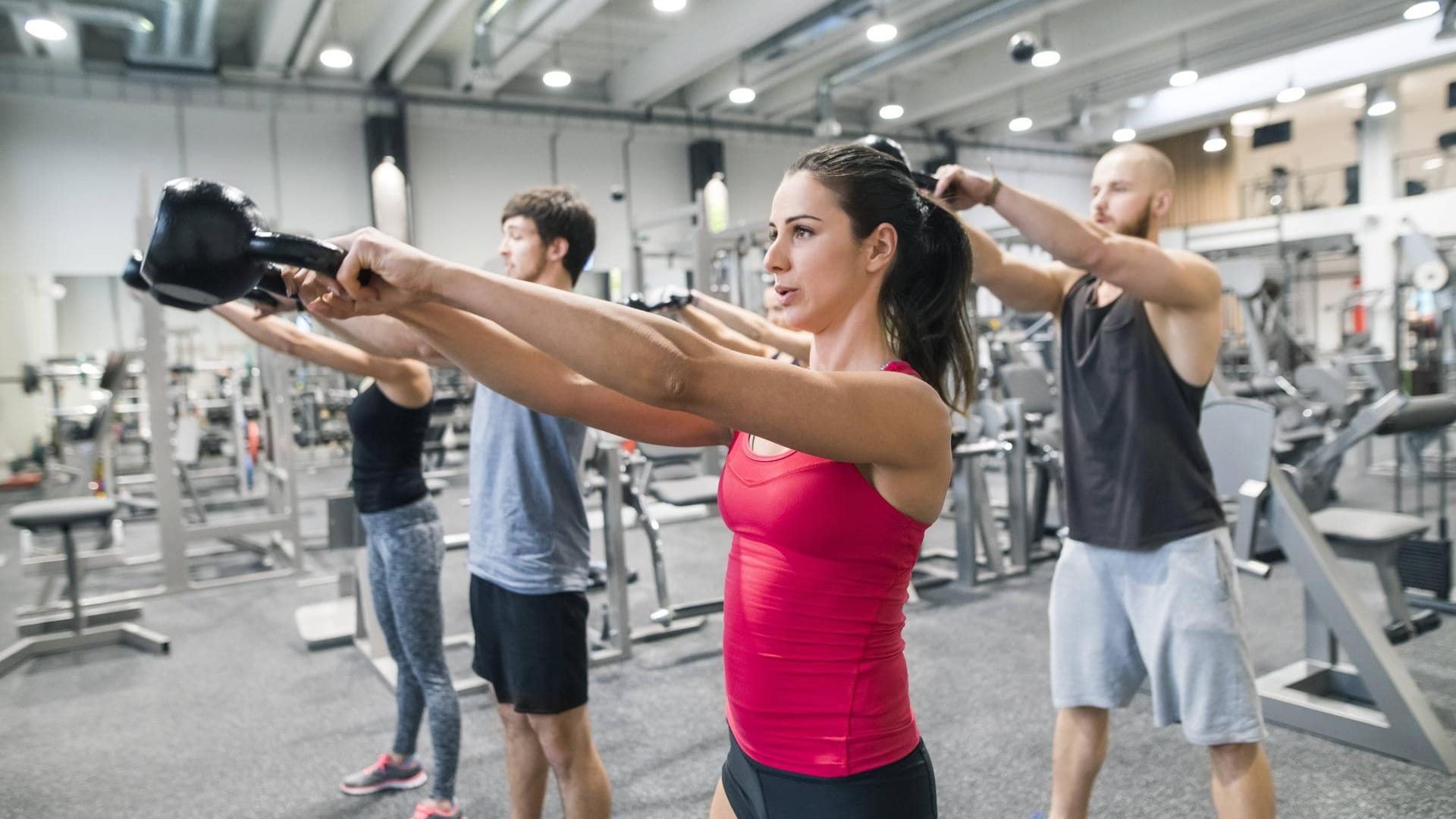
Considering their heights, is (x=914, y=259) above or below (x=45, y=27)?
below

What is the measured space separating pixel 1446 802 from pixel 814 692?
7.65 ft

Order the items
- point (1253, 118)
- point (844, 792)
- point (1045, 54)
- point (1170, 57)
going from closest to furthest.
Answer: point (844, 792)
point (1045, 54)
point (1170, 57)
point (1253, 118)

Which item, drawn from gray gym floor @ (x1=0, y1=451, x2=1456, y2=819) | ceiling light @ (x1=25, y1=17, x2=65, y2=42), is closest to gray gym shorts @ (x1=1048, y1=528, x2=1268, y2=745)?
gray gym floor @ (x1=0, y1=451, x2=1456, y2=819)

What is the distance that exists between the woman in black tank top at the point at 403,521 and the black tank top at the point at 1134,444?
1605 mm

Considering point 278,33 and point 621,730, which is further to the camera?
point 278,33

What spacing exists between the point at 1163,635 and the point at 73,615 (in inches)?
182

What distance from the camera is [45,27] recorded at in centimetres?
680

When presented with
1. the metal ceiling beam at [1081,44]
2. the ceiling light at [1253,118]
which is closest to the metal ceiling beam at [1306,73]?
the metal ceiling beam at [1081,44]

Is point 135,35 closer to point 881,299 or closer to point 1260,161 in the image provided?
point 881,299

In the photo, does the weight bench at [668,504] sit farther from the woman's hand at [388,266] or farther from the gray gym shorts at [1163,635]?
the woman's hand at [388,266]

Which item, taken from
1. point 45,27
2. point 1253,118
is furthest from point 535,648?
point 1253,118

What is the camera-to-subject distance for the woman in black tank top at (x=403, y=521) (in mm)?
2373

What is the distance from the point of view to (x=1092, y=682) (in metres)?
1.83

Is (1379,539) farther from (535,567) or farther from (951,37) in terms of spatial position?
(951,37)
